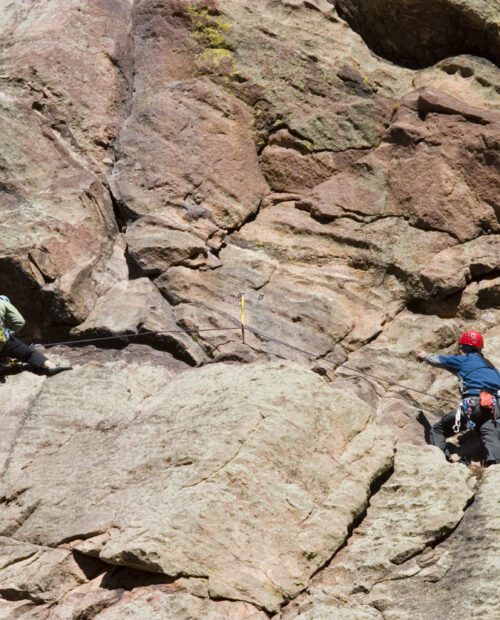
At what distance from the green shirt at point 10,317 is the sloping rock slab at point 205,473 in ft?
3.89

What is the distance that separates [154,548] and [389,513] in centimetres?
319

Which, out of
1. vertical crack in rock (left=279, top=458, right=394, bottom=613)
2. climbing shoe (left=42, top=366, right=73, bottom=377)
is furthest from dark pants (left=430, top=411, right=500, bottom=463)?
climbing shoe (left=42, top=366, right=73, bottom=377)

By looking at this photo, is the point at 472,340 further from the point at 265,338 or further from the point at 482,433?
the point at 265,338

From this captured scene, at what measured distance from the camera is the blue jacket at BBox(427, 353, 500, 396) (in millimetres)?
13742

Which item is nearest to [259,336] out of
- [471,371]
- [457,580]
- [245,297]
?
[245,297]

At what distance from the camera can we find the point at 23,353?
14.5 metres

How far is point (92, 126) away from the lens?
18000mm

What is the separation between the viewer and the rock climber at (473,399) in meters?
13.4

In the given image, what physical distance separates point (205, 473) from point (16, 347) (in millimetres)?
4503

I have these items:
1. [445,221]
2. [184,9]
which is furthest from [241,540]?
[184,9]

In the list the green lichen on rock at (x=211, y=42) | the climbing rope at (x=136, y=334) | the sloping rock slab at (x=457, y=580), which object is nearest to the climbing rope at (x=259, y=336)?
the climbing rope at (x=136, y=334)

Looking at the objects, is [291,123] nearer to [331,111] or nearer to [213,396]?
[331,111]

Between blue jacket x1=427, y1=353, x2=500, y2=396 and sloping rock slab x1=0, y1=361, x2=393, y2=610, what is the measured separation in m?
1.69

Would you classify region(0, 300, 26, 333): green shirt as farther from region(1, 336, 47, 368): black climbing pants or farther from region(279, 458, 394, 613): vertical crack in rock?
region(279, 458, 394, 613): vertical crack in rock
